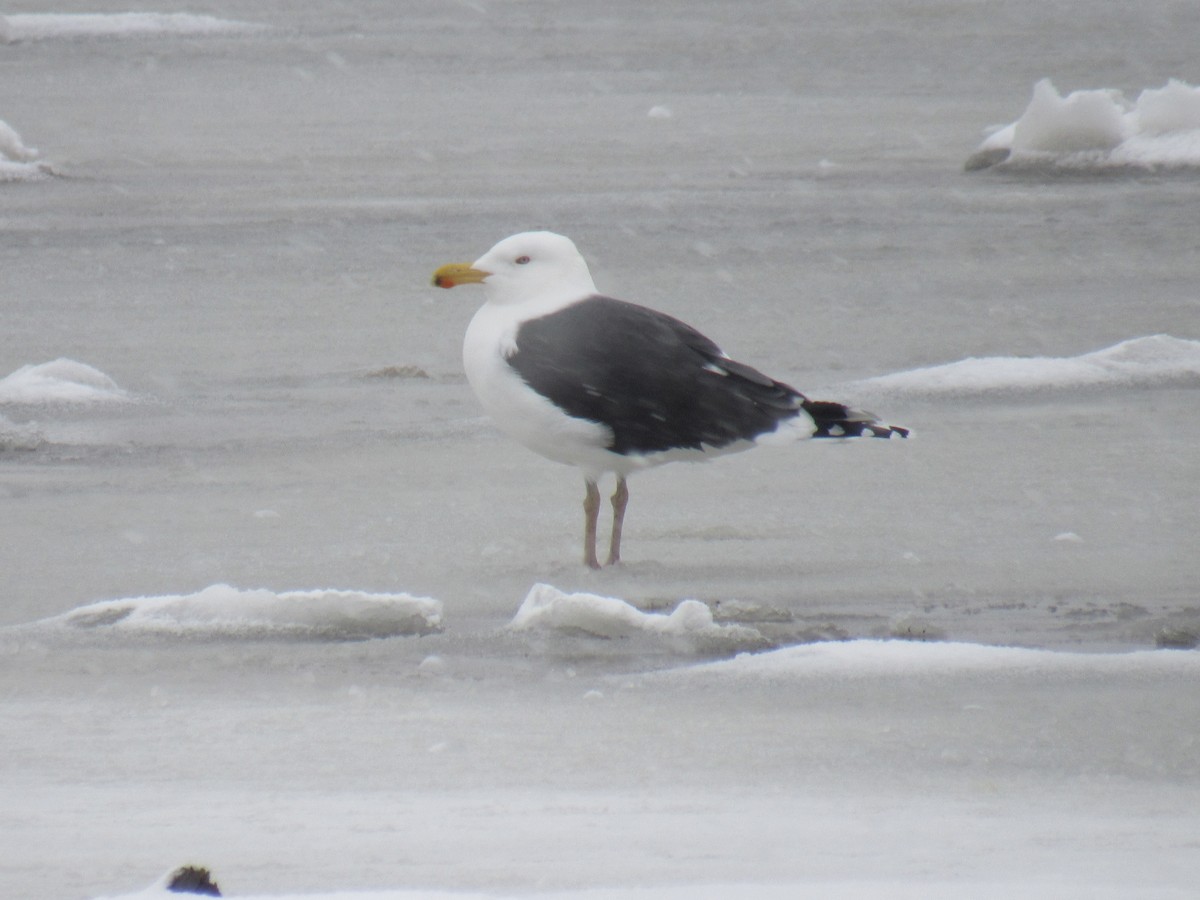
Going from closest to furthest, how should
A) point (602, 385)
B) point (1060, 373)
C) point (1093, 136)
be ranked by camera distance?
point (602, 385) < point (1060, 373) < point (1093, 136)

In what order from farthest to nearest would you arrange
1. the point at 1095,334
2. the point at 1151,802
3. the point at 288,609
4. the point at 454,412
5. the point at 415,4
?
the point at 415,4
the point at 1095,334
the point at 454,412
the point at 288,609
the point at 1151,802

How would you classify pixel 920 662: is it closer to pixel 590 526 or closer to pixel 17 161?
pixel 590 526

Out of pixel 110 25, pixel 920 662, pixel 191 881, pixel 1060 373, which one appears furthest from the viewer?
pixel 110 25

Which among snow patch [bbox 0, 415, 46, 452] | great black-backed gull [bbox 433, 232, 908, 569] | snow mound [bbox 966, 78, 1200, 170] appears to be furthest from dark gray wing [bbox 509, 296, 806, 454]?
snow mound [bbox 966, 78, 1200, 170]

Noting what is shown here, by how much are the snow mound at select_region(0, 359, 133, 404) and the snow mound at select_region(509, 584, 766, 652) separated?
336cm

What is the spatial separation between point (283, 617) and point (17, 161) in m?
9.53

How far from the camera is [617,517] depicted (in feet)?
17.7

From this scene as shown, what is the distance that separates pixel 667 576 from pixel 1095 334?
3.92 metres

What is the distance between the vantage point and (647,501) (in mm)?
6141

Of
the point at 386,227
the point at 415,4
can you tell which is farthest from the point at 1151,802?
the point at 415,4

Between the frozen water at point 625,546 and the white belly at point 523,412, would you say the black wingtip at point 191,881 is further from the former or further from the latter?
the white belly at point 523,412

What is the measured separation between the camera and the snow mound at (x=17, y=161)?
12812 mm

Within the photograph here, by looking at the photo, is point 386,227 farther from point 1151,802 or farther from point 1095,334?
point 1151,802

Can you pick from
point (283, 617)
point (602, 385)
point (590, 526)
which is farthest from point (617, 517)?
point (283, 617)
